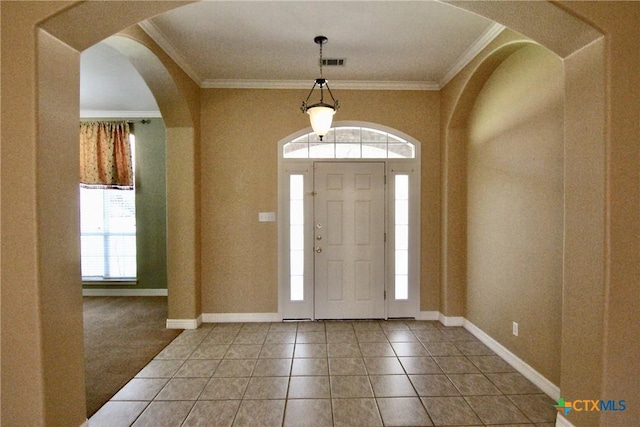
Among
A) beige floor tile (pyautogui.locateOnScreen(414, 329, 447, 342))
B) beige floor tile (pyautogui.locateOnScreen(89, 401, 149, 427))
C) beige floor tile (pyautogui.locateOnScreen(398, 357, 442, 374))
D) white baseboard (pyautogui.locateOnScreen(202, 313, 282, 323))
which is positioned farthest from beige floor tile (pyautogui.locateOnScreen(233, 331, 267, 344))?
beige floor tile (pyautogui.locateOnScreen(414, 329, 447, 342))

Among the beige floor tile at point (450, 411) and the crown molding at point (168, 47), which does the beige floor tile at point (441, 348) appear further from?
the crown molding at point (168, 47)

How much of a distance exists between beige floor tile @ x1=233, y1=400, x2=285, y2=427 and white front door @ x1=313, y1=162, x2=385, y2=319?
5.89 feet

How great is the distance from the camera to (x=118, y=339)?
360 cm

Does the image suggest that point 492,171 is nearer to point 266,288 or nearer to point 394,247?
point 394,247

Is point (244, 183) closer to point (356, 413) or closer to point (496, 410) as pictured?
point (356, 413)

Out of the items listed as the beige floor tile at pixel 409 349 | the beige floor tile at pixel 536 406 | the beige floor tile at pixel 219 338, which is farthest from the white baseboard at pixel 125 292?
the beige floor tile at pixel 536 406

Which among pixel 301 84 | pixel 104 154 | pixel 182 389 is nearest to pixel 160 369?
pixel 182 389

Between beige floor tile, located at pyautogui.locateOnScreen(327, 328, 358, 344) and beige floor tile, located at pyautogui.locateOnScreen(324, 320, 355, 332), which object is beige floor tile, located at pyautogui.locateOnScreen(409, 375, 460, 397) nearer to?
beige floor tile, located at pyautogui.locateOnScreen(327, 328, 358, 344)

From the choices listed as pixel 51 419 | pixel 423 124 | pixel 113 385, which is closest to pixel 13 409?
pixel 51 419

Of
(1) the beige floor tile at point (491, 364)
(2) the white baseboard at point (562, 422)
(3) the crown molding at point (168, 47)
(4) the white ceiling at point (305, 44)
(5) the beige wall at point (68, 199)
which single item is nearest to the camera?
(5) the beige wall at point (68, 199)

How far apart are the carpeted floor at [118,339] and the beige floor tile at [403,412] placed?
2.10 m

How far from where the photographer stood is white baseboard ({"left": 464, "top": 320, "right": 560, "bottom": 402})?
2.45 m

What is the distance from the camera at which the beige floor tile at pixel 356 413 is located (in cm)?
216

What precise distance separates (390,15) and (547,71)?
132 centimetres
